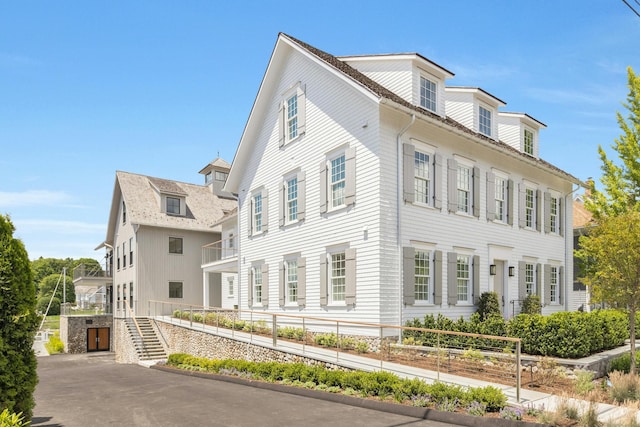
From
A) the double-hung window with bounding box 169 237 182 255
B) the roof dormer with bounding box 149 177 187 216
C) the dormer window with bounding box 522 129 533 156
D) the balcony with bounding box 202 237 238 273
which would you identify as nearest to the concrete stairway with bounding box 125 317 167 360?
the balcony with bounding box 202 237 238 273

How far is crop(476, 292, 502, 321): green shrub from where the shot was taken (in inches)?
675

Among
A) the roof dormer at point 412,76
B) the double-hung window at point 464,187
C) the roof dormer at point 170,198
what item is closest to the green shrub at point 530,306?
the double-hung window at point 464,187

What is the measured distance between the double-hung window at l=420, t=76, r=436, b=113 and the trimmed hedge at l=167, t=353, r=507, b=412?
10220 mm

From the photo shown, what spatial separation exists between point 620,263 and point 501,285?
7482 mm

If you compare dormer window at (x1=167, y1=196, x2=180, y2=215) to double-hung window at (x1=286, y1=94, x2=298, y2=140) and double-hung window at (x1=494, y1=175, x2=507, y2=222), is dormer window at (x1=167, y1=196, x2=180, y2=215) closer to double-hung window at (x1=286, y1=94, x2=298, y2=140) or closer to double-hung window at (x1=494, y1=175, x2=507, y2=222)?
double-hung window at (x1=286, y1=94, x2=298, y2=140)

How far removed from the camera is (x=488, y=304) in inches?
680

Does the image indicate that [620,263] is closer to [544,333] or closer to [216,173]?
[544,333]

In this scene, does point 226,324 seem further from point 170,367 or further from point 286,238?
point 286,238

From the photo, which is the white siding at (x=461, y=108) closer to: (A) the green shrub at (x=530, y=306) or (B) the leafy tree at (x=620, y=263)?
(A) the green shrub at (x=530, y=306)

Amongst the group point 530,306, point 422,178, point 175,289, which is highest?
point 422,178

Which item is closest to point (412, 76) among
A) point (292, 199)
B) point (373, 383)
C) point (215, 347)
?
point (292, 199)

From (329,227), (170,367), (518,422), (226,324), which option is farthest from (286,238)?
(518,422)

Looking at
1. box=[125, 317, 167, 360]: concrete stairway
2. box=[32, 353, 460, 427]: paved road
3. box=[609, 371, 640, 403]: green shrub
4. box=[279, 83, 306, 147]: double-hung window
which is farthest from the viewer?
box=[125, 317, 167, 360]: concrete stairway

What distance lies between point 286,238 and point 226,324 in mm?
4856
